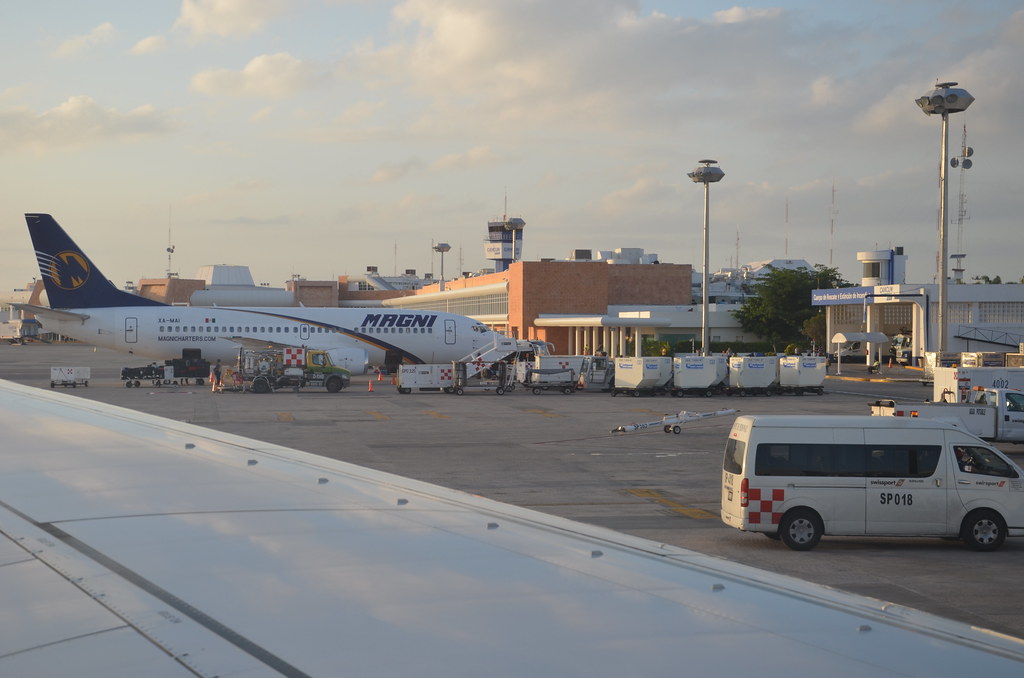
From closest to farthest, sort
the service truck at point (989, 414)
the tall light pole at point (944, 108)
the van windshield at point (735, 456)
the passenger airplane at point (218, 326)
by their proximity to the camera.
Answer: the van windshield at point (735, 456)
the service truck at point (989, 414)
the tall light pole at point (944, 108)
the passenger airplane at point (218, 326)

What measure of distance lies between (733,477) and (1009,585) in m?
4.35

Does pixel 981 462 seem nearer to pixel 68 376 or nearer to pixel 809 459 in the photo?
pixel 809 459

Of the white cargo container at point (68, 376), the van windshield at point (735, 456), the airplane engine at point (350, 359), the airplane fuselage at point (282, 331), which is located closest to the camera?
the van windshield at point (735, 456)

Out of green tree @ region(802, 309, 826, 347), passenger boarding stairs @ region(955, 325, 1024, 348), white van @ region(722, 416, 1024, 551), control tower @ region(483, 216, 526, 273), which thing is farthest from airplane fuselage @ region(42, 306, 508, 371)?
control tower @ region(483, 216, 526, 273)

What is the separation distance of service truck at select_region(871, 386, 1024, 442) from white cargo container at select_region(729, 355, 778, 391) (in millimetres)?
19237

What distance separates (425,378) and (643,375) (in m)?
10.4

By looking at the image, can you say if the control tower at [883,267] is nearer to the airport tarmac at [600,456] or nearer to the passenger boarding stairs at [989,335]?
the passenger boarding stairs at [989,335]

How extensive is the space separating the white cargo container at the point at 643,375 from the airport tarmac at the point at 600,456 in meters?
0.73

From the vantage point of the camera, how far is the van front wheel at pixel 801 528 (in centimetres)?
1575

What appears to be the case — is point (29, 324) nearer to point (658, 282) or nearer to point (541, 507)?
point (658, 282)

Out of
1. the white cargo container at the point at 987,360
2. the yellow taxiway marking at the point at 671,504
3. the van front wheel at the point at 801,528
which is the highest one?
the white cargo container at the point at 987,360

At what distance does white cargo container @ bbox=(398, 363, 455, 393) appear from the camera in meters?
46.9

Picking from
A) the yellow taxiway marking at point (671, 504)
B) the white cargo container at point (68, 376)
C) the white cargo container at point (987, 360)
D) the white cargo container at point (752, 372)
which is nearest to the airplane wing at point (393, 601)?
the yellow taxiway marking at point (671, 504)

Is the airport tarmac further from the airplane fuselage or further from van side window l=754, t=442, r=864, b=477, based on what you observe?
the airplane fuselage
